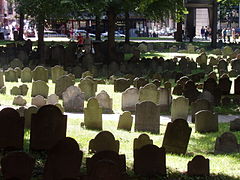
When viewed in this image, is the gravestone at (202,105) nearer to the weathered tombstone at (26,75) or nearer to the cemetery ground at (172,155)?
the cemetery ground at (172,155)

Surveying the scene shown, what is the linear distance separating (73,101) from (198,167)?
27.3 feet

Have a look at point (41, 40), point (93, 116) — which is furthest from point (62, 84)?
point (41, 40)

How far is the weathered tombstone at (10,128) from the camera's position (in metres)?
8.69

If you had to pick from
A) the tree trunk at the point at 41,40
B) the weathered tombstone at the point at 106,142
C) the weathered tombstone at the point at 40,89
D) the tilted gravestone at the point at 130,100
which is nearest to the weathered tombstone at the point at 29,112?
the weathered tombstone at the point at 106,142

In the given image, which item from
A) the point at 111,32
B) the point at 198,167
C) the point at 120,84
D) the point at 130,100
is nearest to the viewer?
the point at 198,167

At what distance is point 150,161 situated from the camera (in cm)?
802

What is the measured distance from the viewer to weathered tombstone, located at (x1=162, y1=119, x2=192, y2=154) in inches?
393

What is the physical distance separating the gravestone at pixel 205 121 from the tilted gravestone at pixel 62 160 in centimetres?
596

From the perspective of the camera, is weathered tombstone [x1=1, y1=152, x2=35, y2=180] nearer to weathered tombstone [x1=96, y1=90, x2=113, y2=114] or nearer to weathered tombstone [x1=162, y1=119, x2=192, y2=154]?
weathered tombstone [x1=162, y1=119, x2=192, y2=154]

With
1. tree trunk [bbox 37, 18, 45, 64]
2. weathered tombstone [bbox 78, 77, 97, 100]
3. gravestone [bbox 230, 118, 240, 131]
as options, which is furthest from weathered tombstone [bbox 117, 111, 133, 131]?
tree trunk [bbox 37, 18, 45, 64]

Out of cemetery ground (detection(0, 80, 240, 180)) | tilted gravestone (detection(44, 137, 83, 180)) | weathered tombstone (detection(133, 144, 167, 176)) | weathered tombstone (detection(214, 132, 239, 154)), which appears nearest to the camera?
tilted gravestone (detection(44, 137, 83, 180))

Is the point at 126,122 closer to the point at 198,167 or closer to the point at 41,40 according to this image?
the point at 198,167

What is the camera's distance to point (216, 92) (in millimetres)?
17359

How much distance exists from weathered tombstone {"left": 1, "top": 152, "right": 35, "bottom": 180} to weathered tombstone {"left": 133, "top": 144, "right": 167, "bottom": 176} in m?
1.58
